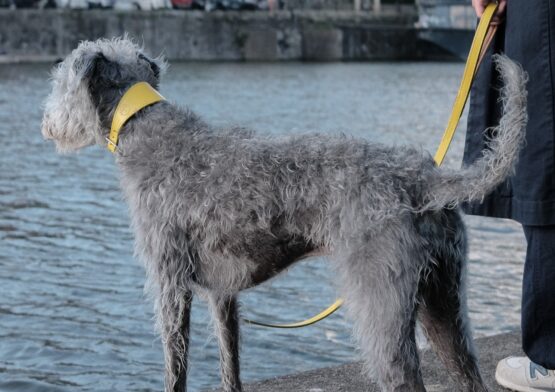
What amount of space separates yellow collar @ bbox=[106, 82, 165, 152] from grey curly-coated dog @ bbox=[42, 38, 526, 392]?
44mm

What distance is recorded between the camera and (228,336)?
5.07 metres

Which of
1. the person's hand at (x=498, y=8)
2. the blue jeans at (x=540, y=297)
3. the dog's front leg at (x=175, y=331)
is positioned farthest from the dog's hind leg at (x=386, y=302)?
the person's hand at (x=498, y=8)

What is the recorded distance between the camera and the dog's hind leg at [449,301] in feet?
14.1

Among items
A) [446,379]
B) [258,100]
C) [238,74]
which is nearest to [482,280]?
[446,379]

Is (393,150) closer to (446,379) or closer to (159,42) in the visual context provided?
(446,379)

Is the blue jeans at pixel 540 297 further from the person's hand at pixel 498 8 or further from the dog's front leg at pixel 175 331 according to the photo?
the dog's front leg at pixel 175 331

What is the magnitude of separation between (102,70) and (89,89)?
0.37 ft

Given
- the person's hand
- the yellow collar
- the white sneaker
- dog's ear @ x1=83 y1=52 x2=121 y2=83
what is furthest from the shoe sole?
dog's ear @ x1=83 y1=52 x2=121 y2=83

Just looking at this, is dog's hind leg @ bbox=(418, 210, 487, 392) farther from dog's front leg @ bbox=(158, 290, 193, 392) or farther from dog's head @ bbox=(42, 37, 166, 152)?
dog's head @ bbox=(42, 37, 166, 152)

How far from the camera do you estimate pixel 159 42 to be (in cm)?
5991

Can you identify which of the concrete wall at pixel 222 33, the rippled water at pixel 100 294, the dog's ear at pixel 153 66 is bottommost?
the concrete wall at pixel 222 33

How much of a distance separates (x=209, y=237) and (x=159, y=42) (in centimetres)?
5650

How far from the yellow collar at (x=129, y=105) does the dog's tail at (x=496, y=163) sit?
4.91ft

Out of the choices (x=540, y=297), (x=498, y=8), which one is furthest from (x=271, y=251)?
(x=498, y=8)
